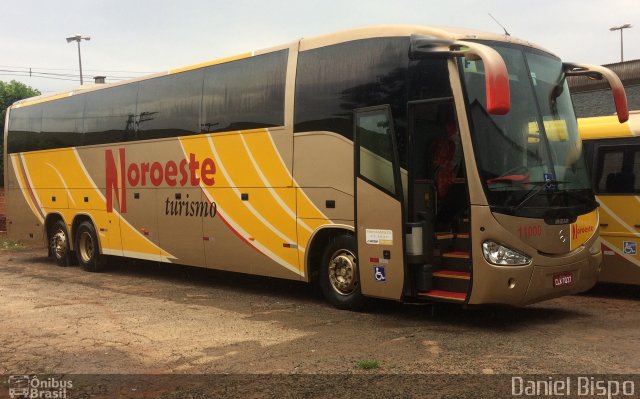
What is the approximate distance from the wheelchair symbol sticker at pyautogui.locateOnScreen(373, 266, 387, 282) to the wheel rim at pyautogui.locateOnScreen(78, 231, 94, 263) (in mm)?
8272

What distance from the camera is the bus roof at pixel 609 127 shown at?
10133mm

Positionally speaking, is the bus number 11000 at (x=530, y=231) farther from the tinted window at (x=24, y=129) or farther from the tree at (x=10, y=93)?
the tree at (x=10, y=93)

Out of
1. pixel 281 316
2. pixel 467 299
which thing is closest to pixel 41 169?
pixel 281 316

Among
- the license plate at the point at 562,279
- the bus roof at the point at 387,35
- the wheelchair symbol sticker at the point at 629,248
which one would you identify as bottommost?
the license plate at the point at 562,279

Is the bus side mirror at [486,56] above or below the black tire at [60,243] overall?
above

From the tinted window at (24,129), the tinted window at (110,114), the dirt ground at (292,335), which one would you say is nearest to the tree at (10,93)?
the tinted window at (24,129)

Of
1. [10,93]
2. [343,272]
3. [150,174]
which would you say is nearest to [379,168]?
[343,272]

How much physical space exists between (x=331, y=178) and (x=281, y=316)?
192cm

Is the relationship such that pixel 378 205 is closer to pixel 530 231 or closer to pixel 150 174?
pixel 530 231

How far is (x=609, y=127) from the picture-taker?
10.4 meters

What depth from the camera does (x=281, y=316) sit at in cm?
906

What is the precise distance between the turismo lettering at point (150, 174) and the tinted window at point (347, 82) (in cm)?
243

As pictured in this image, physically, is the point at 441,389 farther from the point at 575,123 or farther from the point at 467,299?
the point at 575,123

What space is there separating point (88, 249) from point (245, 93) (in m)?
6.34
